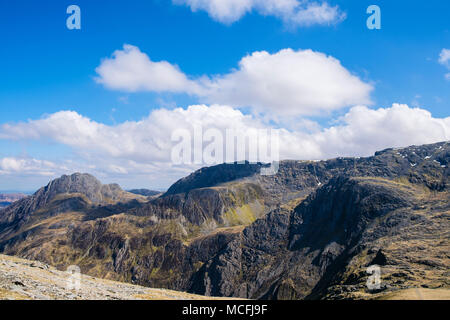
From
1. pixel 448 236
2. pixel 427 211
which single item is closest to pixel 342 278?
pixel 448 236
